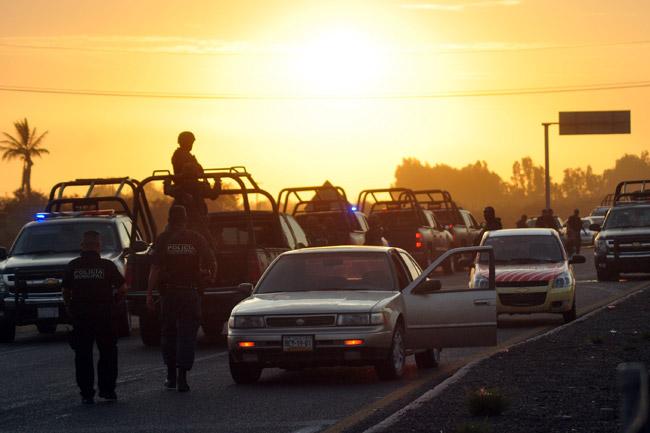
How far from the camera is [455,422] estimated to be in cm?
931

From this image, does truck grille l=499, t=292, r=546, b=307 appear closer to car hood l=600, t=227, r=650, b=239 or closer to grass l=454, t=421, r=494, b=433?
grass l=454, t=421, r=494, b=433

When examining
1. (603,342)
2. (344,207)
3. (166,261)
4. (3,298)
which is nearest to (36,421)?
(166,261)

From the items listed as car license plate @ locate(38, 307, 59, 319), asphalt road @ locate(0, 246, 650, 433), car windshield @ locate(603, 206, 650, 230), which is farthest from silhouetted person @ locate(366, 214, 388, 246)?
asphalt road @ locate(0, 246, 650, 433)

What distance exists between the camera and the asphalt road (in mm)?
10273

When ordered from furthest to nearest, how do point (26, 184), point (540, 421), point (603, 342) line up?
point (26, 184)
point (603, 342)
point (540, 421)

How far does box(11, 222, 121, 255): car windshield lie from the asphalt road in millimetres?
4287

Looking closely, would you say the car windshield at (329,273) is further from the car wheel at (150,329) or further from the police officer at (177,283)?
the car wheel at (150,329)

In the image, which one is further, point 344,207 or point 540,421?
point 344,207

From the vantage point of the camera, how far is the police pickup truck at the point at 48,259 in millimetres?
21203

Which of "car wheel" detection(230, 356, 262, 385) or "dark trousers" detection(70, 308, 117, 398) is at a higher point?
"dark trousers" detection(70, 308, 117, 398)

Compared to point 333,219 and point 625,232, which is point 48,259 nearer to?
point 333,219

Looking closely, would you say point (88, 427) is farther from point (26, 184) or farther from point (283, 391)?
point (26, 184)

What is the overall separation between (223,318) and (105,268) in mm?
5675

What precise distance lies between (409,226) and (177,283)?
1012 inches
